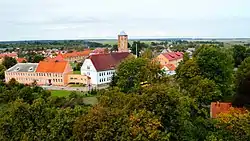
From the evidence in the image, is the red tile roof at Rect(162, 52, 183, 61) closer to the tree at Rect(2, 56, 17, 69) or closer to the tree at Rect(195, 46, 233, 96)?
the tree at Rect(2, 56, 17, 69)

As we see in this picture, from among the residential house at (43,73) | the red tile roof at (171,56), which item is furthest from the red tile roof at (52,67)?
the red tile roof at (171,56)

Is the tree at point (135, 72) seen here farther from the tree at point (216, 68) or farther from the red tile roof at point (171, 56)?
the red tile roof at point (171, 56)

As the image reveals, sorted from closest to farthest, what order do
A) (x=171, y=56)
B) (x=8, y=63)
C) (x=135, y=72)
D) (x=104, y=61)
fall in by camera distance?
(x=135, y=72) → (x=104, y=61) → (x=8, y=63) → (x=171, y=56)

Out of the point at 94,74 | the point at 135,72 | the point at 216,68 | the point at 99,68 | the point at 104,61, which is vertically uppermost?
the point at 216,68

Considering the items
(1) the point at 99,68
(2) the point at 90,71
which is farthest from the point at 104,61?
→ (2) the point at 90,71

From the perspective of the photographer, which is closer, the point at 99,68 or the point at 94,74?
the point at 94,74

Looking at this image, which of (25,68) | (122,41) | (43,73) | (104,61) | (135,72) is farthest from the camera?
(122,41)

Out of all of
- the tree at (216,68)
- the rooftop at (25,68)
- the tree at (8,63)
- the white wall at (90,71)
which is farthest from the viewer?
the tree at (8,63)

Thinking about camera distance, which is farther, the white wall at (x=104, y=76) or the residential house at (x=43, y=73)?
the residential house at (x=43, y=73)

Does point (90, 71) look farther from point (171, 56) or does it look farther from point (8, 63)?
point (171, 56)

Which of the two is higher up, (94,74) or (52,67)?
(52,67)

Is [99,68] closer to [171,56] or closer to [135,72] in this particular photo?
[135,72]
